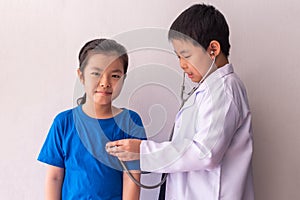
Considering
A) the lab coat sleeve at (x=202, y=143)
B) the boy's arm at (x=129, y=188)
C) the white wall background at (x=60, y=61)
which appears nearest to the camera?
the lab coat sleeve at (x=202, y=143)

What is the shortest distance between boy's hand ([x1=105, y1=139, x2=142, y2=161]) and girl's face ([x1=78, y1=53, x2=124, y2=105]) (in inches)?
3.9

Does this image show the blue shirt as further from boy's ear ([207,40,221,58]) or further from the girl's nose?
boy's ear ([207,40,221,58])

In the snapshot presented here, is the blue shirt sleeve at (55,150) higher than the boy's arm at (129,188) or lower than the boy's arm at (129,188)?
higher

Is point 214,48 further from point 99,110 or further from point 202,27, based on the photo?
point 99,110

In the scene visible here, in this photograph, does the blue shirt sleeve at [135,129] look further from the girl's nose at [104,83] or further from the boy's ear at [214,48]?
the boy's ear at [214,48]

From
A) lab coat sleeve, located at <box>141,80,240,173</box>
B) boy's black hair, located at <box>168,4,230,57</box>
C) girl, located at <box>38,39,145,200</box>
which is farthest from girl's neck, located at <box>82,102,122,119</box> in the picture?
boy's black hair, located at <box>168,4,230,57</box>

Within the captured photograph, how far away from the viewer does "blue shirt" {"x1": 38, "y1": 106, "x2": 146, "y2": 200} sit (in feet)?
3.21

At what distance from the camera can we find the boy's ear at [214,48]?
0.96 metres

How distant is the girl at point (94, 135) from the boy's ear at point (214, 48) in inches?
7.5

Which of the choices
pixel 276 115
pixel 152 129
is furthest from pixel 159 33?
pixel 276 115

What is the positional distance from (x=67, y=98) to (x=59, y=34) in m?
0.18

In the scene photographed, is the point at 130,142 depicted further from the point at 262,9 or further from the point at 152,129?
the point at 262,9

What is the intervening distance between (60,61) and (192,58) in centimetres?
45

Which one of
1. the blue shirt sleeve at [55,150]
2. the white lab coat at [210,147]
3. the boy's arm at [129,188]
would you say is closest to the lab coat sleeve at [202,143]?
the white lab coat at [210,147]
